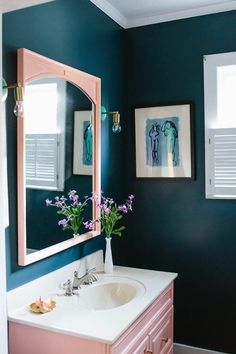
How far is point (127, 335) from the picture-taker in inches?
63.5

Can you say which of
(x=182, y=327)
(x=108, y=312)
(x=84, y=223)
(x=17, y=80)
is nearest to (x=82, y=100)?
(x=17, y=80)

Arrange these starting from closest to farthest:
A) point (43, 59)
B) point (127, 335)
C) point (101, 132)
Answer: point (127, 335)
point (43, 59)
point (101, 132)

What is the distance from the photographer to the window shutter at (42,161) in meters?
1.78

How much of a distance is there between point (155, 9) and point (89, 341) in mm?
2183

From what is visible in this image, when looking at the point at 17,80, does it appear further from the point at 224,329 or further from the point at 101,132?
the point at 224,329

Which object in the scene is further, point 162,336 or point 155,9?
point 155,9

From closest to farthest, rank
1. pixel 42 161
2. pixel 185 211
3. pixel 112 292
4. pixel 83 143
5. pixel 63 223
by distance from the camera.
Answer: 1. pixel 42 161
2. pixel 63 223
3. pixel 112 292
4. pixel 83 143
5. pixel 185 211

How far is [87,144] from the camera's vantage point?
2.28 meters

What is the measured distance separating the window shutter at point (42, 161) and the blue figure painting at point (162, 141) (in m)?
0.94

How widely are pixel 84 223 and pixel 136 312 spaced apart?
2.25 feet

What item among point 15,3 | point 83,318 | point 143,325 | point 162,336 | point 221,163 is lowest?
point 162,336

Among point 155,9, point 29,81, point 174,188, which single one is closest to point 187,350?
point 174,188

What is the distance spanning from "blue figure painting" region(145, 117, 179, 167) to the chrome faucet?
3.20 ft

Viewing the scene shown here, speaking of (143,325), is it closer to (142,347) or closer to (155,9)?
(142,347)
